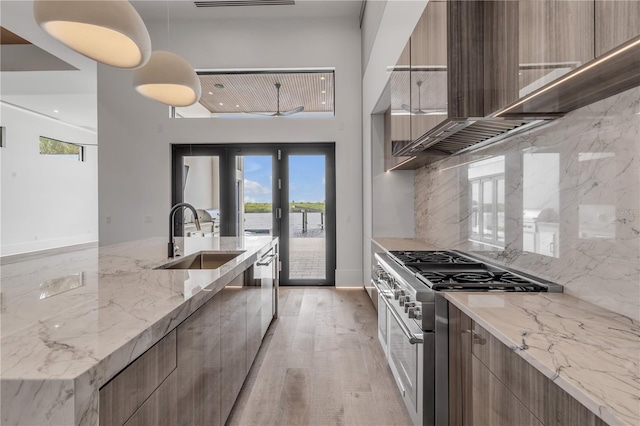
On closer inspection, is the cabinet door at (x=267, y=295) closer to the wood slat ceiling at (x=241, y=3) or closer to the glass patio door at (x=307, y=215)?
the glass patio door at (x=307, y=215)

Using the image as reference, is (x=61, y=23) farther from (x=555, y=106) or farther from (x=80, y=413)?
(x=555, y=106)

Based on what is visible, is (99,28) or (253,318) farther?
(253,318)

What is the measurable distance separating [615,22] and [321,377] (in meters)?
2.43

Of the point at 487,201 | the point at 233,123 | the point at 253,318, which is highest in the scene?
the point at 233,123

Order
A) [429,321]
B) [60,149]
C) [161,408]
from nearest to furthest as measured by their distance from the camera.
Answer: [161,408] → [429,321] → [60,149]

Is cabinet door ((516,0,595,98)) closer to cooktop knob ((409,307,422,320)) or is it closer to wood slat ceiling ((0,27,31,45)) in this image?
cooktop knob ((409,307,422,320))

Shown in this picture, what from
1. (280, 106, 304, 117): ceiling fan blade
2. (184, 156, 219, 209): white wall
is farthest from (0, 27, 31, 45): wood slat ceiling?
(280, 106, 304, 117): ceiling fan blade

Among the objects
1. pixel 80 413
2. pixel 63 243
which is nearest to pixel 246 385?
pixel 80 413

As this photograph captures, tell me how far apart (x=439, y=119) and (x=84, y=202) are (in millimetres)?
11568

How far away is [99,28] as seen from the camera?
5.76 feet

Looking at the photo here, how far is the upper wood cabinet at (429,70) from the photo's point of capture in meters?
1.61

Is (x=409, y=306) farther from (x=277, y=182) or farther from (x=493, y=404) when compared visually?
(x=277, y=182)

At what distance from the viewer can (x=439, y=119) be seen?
64.4 inches

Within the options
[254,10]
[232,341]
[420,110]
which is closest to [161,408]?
[232,341]
